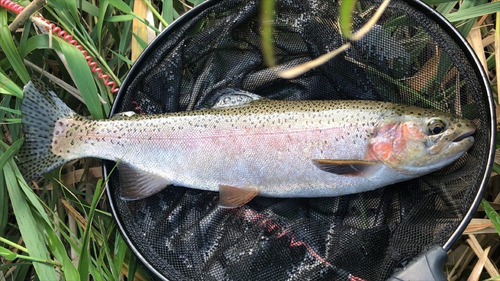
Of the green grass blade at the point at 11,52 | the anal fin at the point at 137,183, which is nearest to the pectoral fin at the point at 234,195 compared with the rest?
the anal fin at the point at 137,183

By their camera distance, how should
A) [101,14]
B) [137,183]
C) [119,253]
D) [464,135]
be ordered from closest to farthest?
[464,135], [137,183], [119,253], [101,14]

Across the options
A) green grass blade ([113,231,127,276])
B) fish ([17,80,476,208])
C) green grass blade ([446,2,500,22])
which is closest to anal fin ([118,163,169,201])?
fish ([17,80,476,208])

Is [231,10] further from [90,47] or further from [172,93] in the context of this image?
[90,47]

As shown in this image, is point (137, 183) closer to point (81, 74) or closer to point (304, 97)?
point (81, 74)

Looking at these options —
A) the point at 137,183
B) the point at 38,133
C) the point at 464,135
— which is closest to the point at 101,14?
the point at 38,133

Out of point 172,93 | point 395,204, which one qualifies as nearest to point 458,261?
point 395,204

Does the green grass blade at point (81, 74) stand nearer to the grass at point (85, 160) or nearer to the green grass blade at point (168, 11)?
the grass at point (85, 160)

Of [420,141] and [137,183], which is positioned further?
[137,183]

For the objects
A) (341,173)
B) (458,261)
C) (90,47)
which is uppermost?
(90,47)
